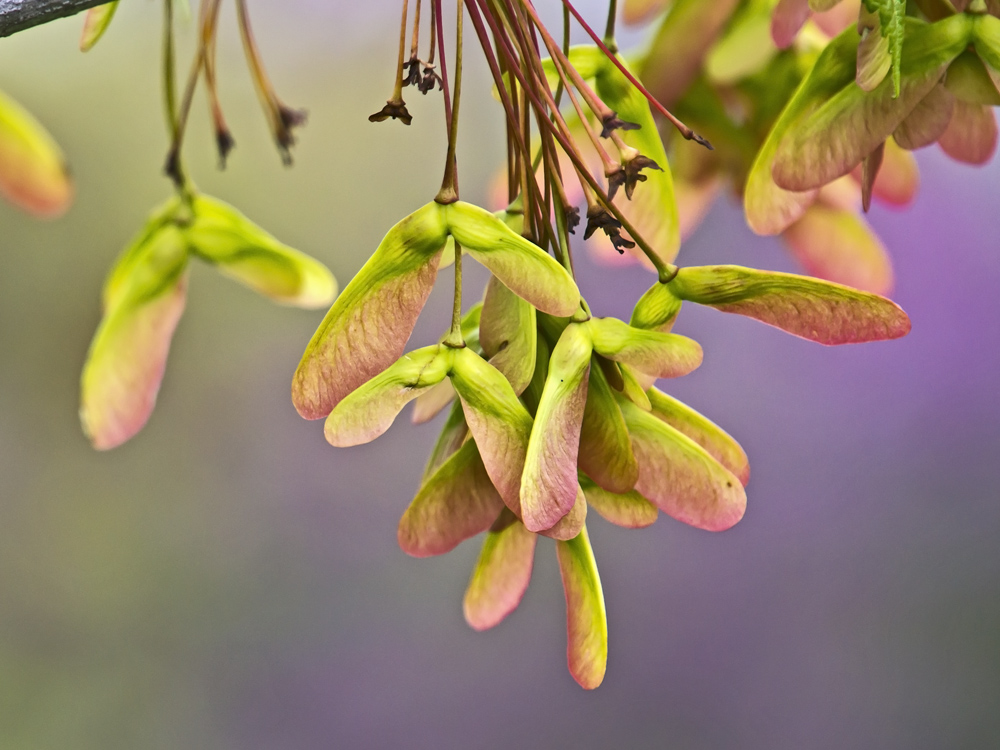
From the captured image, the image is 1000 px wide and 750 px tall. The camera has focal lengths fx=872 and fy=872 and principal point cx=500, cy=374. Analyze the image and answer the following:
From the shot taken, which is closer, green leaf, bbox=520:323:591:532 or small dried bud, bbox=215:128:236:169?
green leaf, bbox=520:323:591:532

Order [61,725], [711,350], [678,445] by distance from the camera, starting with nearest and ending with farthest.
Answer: [678,445] < [61,725] < [711,350]

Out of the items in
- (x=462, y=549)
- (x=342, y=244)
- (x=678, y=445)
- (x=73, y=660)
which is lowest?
(x=73, y=660)

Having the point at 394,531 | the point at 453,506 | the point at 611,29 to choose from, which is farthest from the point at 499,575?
the point at 394,531

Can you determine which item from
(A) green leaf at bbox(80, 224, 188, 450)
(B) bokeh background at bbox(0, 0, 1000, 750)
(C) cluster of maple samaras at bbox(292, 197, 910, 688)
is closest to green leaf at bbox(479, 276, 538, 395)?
(C) cluster of maple samaras at bbox(292, 197, 910, 688)

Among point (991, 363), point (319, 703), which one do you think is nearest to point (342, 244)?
point (319, 703)

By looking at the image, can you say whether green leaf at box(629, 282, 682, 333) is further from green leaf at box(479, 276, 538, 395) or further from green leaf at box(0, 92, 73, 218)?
green leaf at box(0, 92, 73, 218)

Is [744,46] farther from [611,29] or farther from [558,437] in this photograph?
[558,437]

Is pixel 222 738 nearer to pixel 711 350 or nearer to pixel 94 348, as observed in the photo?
pixel 711 350

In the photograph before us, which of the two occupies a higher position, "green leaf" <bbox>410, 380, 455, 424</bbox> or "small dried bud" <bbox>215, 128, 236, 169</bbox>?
"small dried bud" <bbox>215, 128, 236, 169</bbox>
